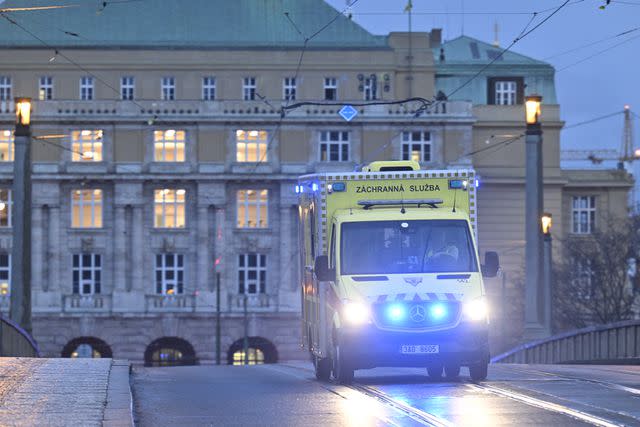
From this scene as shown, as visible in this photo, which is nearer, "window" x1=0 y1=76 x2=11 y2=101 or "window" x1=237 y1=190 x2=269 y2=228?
"window" x1=0 y1=76 x2=11 y2=101

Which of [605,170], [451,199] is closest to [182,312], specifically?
[605,170]

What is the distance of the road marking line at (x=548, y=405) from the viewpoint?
61.6ft

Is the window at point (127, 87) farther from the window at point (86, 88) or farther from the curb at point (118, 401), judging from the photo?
the curb at point (118, 401)

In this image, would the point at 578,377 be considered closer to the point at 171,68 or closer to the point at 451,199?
the point at 451,199

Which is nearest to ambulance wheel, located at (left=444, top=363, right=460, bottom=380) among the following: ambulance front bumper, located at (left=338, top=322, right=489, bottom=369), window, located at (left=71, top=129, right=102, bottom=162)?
ambulance front bumper, located at (left=338, top=322, right=489, bottom=369)

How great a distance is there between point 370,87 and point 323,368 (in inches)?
2712

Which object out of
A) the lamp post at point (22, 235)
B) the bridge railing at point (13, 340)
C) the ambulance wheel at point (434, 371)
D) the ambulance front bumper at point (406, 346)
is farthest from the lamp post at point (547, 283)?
the ambulance front bumper at point (406, 346)

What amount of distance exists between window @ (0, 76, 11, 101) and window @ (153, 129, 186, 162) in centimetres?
767

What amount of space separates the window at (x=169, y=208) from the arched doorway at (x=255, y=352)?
268 inches

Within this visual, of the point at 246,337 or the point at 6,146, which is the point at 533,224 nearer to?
the point at 246,337

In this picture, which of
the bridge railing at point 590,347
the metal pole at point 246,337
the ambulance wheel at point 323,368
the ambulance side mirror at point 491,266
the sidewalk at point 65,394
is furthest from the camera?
the metal pole at point 246,337

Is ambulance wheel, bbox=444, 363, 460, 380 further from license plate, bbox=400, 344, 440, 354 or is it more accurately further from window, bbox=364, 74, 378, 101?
window, bbox=364, 74, 378, 101

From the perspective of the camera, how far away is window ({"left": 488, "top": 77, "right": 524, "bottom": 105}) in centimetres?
10244

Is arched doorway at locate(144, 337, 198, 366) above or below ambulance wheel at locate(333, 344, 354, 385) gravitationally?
below
